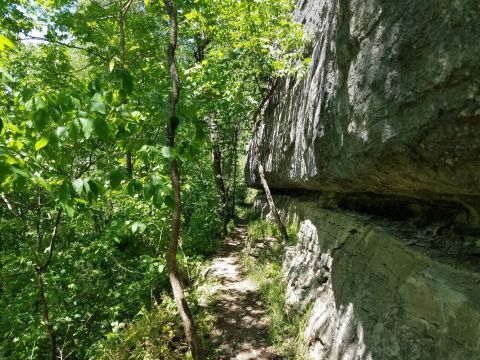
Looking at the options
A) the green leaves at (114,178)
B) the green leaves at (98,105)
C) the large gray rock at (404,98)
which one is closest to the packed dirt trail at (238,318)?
the large gray rock at (404,98)

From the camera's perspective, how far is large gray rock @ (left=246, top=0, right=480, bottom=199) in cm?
174

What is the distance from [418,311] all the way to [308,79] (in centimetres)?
429

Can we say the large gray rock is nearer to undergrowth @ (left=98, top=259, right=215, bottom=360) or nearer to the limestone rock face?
the limestone rock face

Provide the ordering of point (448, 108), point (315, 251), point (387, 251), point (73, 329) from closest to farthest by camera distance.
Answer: point (448, 108) → point (387, 251) → point (315, 251) → point (73, 329)

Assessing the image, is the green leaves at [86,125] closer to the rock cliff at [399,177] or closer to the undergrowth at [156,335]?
the rock cliff at [399,177]

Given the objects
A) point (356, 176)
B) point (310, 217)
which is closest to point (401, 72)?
point (356, 176)

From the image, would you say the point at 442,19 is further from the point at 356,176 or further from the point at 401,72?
the point at 356,176

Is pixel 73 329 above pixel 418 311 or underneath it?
underneath

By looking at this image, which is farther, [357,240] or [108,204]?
[108,204]

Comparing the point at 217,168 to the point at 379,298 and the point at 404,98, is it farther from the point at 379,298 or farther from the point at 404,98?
the point at 404,98

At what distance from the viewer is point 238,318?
5.86m

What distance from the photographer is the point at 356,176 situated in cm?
328

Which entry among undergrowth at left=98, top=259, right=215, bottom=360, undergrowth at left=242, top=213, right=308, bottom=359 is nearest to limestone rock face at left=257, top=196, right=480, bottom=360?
undergrowth at left=242, top=213, right=308, bottom=359

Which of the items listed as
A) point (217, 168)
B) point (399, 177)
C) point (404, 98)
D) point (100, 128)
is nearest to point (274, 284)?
point (399, 177)
